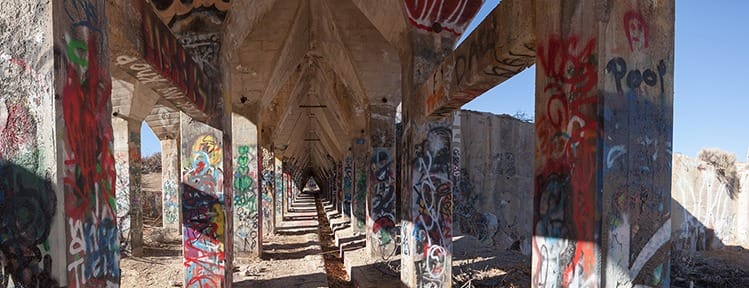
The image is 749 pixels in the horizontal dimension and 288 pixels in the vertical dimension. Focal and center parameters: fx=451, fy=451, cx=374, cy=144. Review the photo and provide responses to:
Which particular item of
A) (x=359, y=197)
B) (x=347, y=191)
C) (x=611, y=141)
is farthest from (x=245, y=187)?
(x=611, y=141)

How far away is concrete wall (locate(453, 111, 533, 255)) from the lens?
1978 centimetres

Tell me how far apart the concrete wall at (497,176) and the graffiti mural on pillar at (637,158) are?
53.8ft

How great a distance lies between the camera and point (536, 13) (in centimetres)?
369

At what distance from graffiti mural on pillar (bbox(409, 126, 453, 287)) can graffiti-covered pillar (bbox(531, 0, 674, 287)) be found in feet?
16.2

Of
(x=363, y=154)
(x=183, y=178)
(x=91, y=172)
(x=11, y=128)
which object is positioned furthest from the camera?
(x=363, y=154)

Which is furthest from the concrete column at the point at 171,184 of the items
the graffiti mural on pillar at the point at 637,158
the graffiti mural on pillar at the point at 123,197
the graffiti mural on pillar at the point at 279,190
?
the graffiti mural on pillar at the point at 637,158

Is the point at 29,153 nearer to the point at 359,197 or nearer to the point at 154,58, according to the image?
the point at 154,58

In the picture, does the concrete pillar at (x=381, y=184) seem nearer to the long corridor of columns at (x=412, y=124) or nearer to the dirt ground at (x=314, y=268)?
the dirt ground at (x=314, y=268)

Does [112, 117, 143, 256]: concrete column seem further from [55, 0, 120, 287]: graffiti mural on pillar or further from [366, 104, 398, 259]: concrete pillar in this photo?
[55, 0, 120, 287]: graffiti mural on pillar

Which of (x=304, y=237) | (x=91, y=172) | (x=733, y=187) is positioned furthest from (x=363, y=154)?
(x=733, y=187)

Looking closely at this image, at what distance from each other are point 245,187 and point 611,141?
11.5 m

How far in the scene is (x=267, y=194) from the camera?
677 inches

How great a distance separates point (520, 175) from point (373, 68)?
1147 cm

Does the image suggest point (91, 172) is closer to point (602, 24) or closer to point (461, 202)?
point (602, 24)
